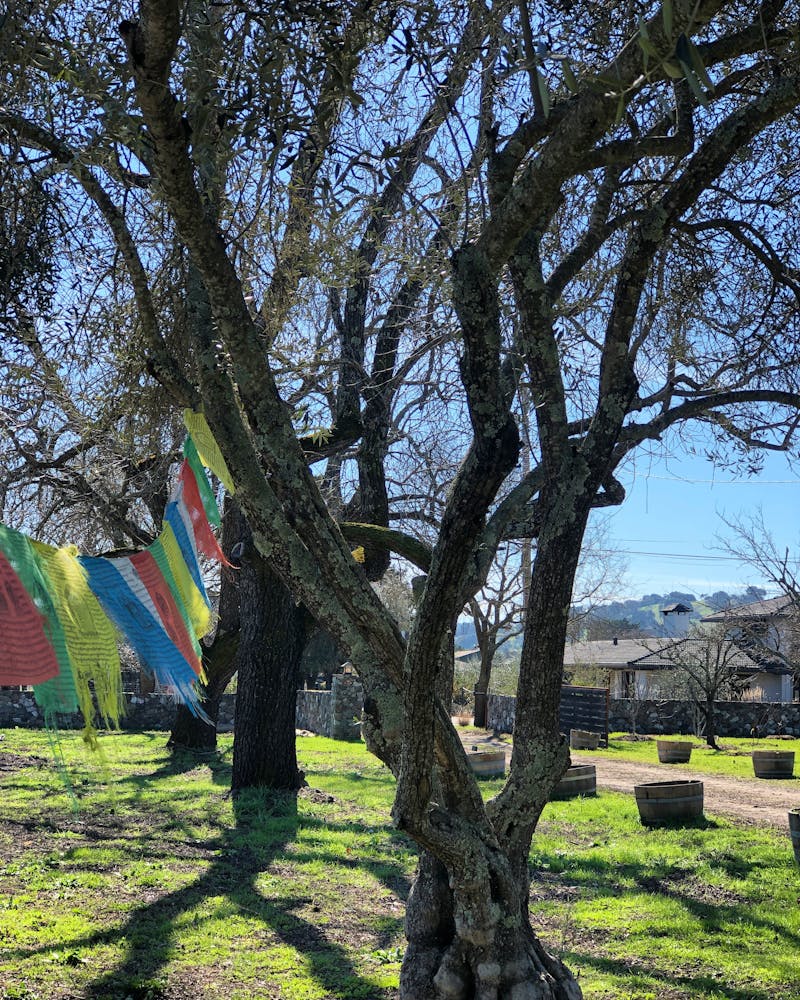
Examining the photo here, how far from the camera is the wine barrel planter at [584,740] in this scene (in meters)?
21.7

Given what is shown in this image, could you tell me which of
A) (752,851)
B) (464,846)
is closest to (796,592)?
(752,851)

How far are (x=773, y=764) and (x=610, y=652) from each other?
30.5 metres

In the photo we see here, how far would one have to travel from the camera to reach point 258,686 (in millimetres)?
10664

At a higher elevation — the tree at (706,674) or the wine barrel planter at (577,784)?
the tree at (706,674)

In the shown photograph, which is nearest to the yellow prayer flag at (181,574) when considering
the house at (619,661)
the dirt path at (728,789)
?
the dirt path at (728,789)

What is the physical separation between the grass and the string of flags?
1.99ft

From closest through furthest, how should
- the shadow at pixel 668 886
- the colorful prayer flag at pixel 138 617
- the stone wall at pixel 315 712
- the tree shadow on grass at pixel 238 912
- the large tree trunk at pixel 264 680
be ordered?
the tree shadow on grass at pixel 238 912 < the colorful prayer flag at pixel 138 617 < the shadow at pixel 668 886 < the large tree trunk at pixel 264 680 < the stone wall at pixel 315 712

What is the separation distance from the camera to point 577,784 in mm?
12195

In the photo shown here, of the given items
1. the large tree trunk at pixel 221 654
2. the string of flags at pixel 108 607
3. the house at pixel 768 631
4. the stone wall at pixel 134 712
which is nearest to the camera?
the string of flags at pixel 108 607

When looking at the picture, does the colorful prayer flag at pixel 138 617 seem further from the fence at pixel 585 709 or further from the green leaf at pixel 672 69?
the fence at pixel 585 709

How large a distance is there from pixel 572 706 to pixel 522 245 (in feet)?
68.5

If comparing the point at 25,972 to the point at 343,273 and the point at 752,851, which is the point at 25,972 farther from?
the point at 752,851

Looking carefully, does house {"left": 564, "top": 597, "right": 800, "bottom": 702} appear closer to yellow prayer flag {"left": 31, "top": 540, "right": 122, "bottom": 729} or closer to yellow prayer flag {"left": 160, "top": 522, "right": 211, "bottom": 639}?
yellow prayer flag {"left": 160, "top": 522, "right": 211, "bottom": 639}

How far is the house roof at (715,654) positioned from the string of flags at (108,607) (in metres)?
18.6
